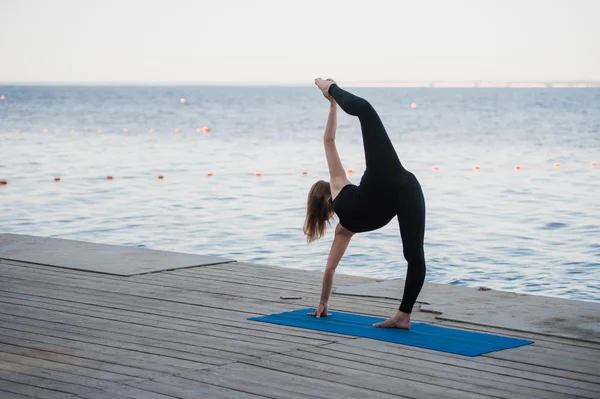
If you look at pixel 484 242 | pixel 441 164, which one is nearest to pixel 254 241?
pixel 484 242

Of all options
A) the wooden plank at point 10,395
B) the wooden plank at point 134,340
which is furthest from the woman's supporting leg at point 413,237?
the wooden plank at point 10,395

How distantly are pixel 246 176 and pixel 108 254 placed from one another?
13.2 m

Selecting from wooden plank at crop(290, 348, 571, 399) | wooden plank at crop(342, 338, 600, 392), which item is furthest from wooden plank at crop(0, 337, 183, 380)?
wooden plank at crop(342, 338, 600, 392)

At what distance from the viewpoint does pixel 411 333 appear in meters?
5.14

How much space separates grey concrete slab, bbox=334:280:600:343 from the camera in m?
5.29

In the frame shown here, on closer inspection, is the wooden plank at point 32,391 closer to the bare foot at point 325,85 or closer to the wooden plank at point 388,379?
the wooden plank at point 388,379

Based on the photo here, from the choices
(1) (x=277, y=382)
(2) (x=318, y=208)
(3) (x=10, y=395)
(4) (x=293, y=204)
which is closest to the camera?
(3) (x=10, y=395)

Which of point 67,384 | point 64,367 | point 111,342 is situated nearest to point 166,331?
point 111,342

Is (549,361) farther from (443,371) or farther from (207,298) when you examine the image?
(207,298)

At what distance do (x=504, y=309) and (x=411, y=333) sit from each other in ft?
3.14

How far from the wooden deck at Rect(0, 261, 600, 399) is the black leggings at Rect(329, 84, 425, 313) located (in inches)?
18.4

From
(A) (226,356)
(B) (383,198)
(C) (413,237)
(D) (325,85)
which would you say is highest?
(D) (325,85)

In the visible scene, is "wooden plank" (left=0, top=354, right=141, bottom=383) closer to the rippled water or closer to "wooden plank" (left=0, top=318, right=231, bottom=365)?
"wooden plank" (left=0, top=318, right=231, bottom=365)

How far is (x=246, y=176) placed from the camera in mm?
21141
